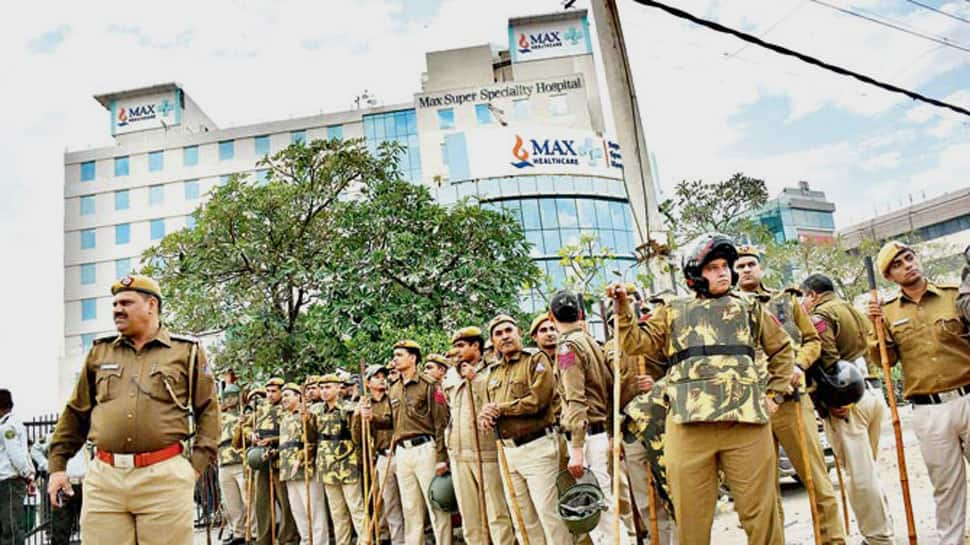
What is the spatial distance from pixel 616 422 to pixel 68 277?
55196 millimetres

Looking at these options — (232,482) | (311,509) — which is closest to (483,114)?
(232,482)

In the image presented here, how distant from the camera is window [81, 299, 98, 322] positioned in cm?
4990

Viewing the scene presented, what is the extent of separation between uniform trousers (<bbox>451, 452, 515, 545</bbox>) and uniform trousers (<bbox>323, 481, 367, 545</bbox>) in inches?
82.3

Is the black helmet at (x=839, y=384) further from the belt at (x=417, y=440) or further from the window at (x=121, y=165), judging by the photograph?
the window at (x=121, y=165)

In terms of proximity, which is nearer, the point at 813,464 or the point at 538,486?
the point at 813,464

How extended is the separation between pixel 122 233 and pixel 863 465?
54154 mm

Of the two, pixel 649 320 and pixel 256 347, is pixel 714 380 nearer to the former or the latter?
pixel 649 320

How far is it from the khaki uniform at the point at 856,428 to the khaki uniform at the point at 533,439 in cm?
196

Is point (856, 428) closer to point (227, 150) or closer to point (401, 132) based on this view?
point (401, 132)

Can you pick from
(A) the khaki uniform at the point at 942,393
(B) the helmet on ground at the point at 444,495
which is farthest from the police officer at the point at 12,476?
(A) the khaki uniform at the point at 942,393

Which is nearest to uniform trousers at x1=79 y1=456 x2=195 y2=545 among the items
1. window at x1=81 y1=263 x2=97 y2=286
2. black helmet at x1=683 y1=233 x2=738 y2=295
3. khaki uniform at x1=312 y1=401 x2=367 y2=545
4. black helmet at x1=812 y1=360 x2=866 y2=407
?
black helmet at x1=683 y1=233 x2=738 y2=295

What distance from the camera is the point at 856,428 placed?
5.26 metres

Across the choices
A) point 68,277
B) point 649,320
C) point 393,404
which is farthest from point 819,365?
point 68,277

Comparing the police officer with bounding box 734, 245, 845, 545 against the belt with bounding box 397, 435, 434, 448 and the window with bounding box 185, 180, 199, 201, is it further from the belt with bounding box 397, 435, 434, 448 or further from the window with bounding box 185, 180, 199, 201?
the window with bounding box 185, 180, 199, 201
